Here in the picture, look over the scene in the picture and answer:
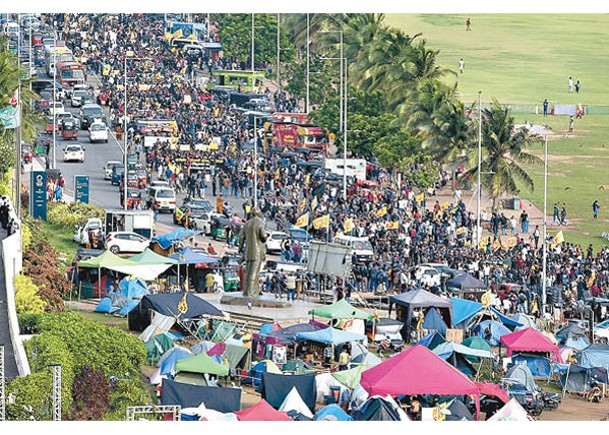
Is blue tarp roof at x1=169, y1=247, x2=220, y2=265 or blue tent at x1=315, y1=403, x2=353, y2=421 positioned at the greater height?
blue tarp roof at x1=169, y1=247, x2=220, y2=265

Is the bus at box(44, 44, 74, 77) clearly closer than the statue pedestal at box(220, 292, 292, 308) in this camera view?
No

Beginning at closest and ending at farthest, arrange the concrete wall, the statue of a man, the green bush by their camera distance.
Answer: the concrete wall
the statue of a man
the green bush

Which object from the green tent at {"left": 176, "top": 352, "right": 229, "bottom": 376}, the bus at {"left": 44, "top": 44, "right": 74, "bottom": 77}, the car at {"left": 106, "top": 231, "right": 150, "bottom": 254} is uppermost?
the bus at {"left": 44, "top": 44, "right": 74, "bottom": 77}

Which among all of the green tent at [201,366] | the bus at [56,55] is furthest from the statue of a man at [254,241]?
the bus at [56,55]

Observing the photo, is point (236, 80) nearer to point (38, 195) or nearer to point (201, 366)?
point (38, 195)

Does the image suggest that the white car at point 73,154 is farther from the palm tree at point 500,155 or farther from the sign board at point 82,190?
the palm tree at point 500,155

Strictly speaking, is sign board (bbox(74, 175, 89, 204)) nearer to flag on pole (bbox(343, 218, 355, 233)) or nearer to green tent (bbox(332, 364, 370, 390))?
flag on pole (bbox(343, 218, 355, 233))

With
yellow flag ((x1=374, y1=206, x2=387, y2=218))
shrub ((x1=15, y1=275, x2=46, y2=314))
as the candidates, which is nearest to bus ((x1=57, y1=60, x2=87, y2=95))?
yellow flag ((x1=374, y1=206, x2=387, y2=218))

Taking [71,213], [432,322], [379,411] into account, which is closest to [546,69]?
[71,213]
